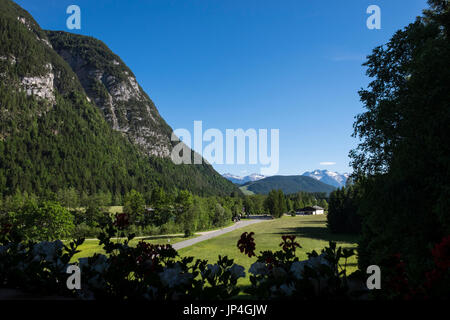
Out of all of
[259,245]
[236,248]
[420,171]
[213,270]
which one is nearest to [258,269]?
[213,270]

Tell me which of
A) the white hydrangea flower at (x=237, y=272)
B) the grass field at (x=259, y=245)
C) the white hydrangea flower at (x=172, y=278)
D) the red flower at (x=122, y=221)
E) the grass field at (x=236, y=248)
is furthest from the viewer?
the grass field at (x=236, y=248)

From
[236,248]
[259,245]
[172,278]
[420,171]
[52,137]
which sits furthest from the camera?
[52,137]

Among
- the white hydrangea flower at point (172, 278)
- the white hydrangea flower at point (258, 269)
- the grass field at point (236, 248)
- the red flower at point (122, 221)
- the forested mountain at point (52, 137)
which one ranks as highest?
the forested mountain at point (52, 137)

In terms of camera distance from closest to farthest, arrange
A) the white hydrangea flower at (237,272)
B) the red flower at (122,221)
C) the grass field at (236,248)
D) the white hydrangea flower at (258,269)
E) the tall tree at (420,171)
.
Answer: the white hydrangea flower at (237,272) < the white hydrangea flower at (258,269) < the red flower at (122,221) < the tall tree at (420,171) < the grass field at (236,248)

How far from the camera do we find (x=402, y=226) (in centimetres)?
848

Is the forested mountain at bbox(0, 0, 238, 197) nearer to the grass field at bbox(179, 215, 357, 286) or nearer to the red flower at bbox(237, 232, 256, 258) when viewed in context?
the grass field at bbox(179, 215, 357, 286)

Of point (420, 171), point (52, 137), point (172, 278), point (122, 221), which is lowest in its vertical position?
point (172, 278)

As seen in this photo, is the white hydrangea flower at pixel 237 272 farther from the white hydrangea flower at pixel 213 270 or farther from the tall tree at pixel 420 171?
the tall tree at pixel 420 171

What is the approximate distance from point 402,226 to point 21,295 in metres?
10.1

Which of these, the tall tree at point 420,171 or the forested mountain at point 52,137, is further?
the forested mountain at point 52,137

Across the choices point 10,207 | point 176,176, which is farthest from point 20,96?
point 10,207

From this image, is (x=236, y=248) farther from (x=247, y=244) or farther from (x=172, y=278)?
(x=172, y=278)

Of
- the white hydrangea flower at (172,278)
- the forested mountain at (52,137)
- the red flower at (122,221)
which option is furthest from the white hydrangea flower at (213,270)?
the forested mountain at (52,137)

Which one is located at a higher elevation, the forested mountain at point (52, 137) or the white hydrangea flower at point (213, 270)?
the forested mountain at point (52, 137)
